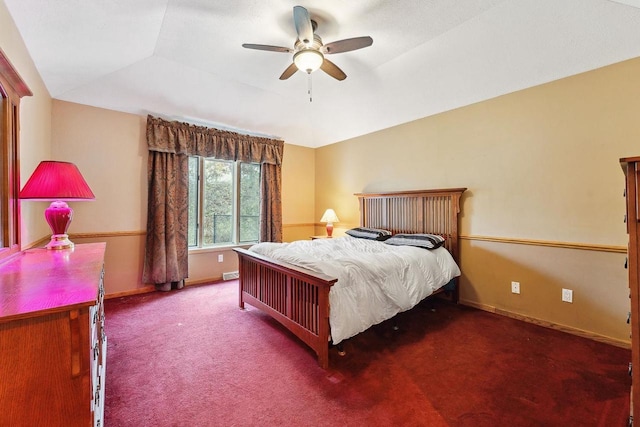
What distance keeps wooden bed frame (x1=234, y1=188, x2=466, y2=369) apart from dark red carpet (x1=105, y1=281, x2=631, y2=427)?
228mm

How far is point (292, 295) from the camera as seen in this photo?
2.42 metres

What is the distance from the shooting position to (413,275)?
2689mm

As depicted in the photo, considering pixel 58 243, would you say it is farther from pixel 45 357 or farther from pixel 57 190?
pixel 45 357

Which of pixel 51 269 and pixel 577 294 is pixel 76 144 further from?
pixel 577 294

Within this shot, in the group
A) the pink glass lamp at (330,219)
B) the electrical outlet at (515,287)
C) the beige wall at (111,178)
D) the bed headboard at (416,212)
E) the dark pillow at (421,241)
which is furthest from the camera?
the pink glass lamp at (330,219)

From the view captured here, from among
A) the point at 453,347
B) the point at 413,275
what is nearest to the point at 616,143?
the point at 413,275

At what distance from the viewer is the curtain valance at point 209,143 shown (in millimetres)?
3754

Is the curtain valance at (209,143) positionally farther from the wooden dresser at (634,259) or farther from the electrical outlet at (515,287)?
the wooden dresser at (634,259)

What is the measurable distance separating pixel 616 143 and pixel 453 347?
2.31 meters

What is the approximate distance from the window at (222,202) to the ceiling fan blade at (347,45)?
2829mm

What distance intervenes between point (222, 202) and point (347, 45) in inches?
127

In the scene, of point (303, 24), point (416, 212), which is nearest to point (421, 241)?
point (416, 212)

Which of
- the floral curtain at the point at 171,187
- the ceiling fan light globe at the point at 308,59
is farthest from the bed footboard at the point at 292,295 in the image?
the ceiling fan light globe at the point at 308,59

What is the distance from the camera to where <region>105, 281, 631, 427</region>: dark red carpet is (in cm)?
162
